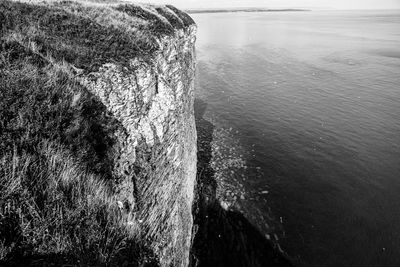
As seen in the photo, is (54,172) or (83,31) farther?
(83,31)

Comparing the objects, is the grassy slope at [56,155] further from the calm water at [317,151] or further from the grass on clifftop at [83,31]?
the calm water at [317,151]

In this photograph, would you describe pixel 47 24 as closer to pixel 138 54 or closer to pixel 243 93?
pixel 138 54

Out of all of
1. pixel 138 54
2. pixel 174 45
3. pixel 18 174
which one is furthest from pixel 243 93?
pixel 18 174

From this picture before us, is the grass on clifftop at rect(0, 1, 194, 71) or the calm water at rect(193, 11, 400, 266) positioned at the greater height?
the grass on clifftop at rect(0, 1, 194, 71)

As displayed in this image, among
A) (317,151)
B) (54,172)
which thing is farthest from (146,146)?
(317,151)

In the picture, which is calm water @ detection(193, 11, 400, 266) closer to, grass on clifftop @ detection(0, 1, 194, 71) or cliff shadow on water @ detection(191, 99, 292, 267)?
cliff shadow on water @ detection(191, 99, 292, 267)

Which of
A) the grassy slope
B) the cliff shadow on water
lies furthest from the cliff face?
the cliff shadow on water

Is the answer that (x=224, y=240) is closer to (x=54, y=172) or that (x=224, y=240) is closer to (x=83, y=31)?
(x=54, y=172)
